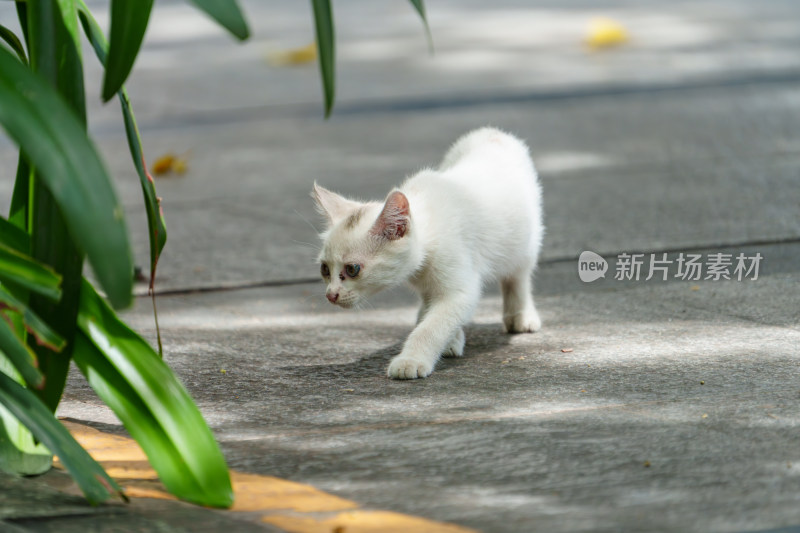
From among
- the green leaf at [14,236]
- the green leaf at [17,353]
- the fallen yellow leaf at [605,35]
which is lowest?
the green leaf at [17,353]

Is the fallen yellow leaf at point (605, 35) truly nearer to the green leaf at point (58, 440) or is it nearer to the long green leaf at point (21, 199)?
the long green leaf at point (21, 199)

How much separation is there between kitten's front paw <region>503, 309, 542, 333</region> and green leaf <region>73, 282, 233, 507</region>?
Result: 5.96ft

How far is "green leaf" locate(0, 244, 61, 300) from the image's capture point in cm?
242

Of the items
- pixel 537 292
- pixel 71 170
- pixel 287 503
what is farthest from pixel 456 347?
pixel 71 170

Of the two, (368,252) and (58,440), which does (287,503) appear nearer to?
(58,440)

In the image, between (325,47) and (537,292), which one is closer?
(325,47)

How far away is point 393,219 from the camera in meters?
3.81

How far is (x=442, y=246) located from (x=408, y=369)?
476mm

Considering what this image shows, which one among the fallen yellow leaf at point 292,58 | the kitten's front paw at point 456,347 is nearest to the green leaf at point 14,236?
the kitten's front paw at point 456,347

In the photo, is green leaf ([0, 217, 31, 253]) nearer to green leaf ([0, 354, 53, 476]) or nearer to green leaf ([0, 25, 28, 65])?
green leaf ([0, 354, 53, 476])

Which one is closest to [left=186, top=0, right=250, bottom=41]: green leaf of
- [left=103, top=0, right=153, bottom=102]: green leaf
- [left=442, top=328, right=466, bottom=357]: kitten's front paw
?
[left=103, top=0, right=153, bottom=102]: green leaf

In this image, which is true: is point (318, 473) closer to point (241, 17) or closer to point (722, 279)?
point (241, 17)

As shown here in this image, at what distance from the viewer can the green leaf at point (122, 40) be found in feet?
8.05

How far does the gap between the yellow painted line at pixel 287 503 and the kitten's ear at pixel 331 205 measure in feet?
4.06
